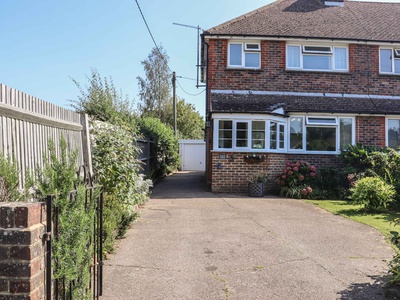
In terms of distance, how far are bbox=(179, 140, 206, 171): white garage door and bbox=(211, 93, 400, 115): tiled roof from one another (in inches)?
494

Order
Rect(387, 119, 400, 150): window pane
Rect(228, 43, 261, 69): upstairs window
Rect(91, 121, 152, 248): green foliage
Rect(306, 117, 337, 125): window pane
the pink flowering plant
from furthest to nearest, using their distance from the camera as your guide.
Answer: Rect(228, 43, 261, 69): upstairs window, Rect(387, 119, 400, 150): window pane, Rect(306, 117, 337, 125): window pane, the pink flowering plant, Rect(91, 121, 152, 248): green foliage

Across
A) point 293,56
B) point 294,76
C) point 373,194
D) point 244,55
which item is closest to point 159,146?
point 244,55

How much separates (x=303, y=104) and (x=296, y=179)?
3130mm

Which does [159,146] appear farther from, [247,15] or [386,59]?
[386,59]

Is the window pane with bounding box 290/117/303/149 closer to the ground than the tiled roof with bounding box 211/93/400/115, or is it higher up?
closer to the ground

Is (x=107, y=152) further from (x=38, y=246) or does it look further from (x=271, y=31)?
(x=271, y=31)

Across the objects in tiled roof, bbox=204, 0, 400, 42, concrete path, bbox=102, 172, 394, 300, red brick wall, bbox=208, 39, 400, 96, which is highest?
tiled roof, bbox=204, 0, 400, 42

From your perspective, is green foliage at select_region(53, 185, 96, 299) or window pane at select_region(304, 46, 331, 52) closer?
green foliage at select_region(53, 185, 96, 299)

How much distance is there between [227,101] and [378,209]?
635 cm

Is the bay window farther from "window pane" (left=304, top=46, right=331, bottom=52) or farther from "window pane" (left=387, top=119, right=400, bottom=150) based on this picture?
"window pane" (left=387, top=119, right=400, bottom=150)

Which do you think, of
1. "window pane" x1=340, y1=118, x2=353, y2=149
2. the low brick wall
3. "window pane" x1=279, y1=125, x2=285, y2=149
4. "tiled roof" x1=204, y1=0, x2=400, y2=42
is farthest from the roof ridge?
the low brick wall

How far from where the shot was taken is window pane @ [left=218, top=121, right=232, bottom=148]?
12172mm

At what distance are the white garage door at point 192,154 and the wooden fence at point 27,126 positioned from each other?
68.4ft

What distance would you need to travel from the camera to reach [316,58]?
1390cm
